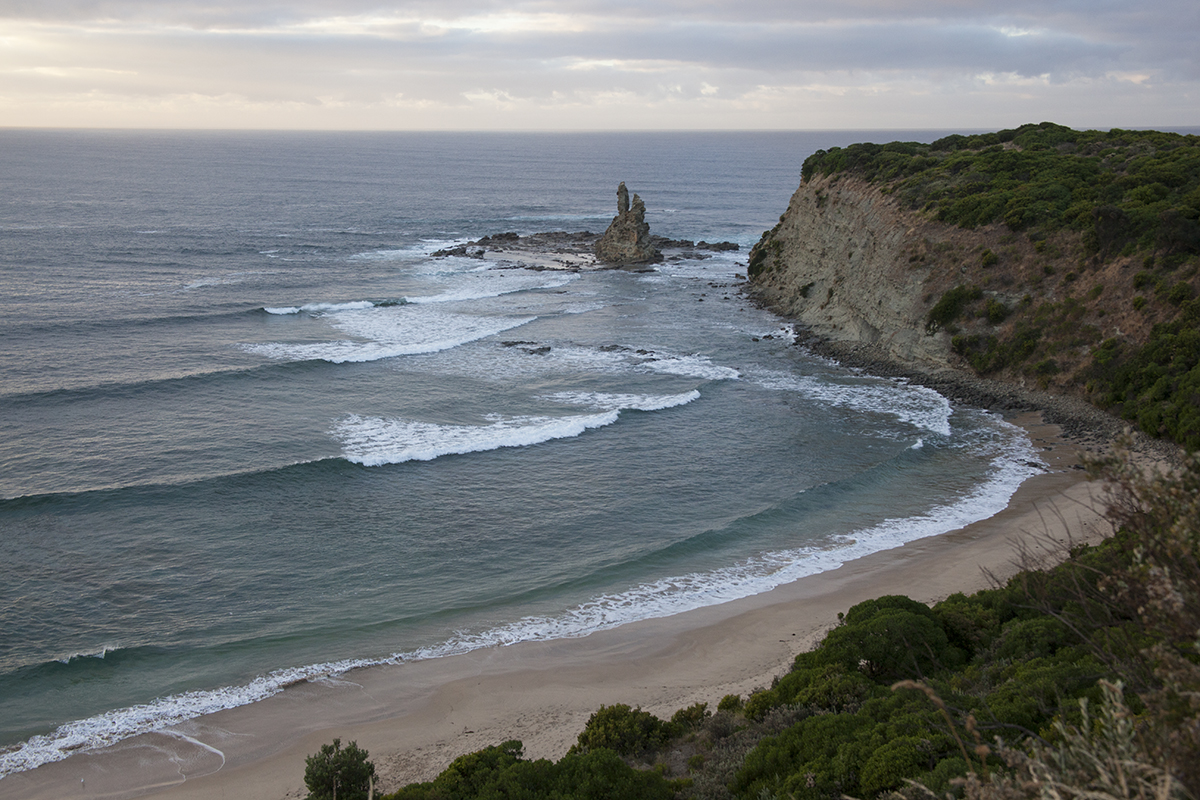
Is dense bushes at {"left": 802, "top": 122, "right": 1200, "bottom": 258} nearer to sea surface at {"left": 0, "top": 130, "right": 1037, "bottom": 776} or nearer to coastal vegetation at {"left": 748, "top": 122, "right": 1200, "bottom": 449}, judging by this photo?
coastal vegetation at {"left": 748, "top": 122, "right": 1200, "bottom": 449}

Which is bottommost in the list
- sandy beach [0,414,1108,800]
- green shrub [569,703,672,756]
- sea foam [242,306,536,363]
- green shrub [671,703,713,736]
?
sandy beach [0,414,1108,800]

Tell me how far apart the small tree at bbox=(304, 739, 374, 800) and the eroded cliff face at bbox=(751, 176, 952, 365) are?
1435 inches

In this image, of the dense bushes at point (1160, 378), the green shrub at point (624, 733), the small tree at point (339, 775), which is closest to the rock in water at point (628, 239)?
the dense bushes at point (1160, 378)

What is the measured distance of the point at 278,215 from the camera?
98.5 meters

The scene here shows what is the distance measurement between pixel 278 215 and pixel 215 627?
89654 millimetres

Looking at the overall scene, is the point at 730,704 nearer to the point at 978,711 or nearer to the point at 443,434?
the point at 978,711

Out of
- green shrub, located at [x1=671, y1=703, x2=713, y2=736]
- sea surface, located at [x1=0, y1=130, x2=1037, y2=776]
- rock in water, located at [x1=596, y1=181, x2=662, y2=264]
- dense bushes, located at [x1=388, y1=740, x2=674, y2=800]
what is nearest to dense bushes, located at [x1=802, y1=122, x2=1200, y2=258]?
sea surface, located at [x1=0, y1=130, x2=1037, y2=776]

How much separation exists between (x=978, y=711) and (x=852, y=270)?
43.5 metres

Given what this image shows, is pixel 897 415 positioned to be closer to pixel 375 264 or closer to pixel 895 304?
pixel 895 304

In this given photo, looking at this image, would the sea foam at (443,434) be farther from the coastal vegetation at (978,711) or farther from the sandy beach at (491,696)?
the coastal vegetation at (978,711)

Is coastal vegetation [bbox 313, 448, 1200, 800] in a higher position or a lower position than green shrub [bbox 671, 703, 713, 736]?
higher

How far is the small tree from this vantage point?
40.4 ft

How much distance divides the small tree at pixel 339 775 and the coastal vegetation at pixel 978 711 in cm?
107

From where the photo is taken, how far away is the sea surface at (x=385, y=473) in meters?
19.8
